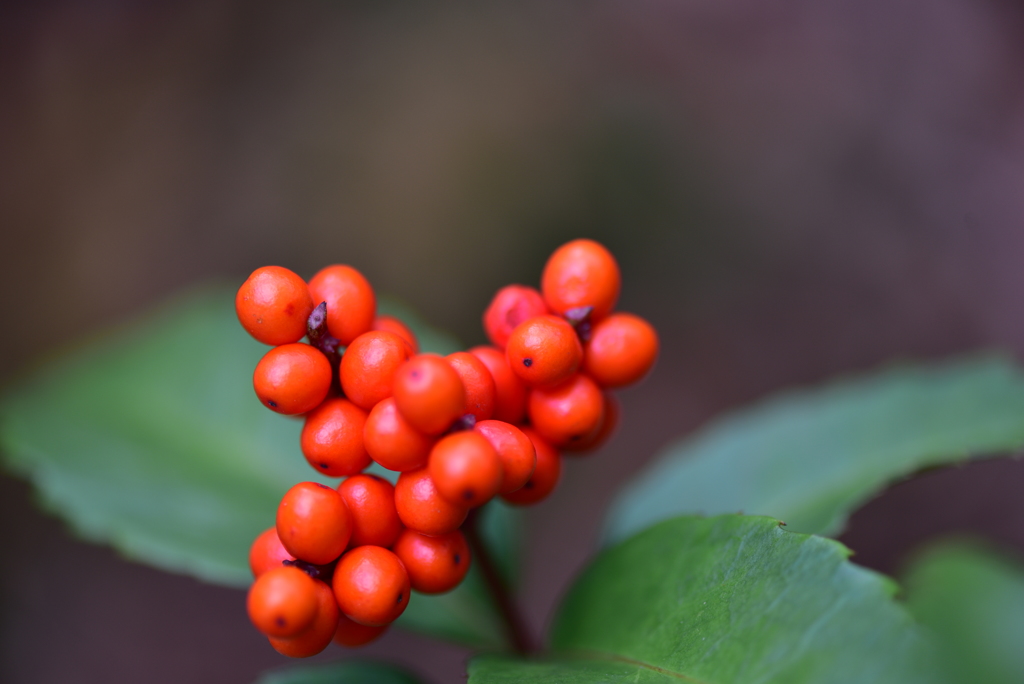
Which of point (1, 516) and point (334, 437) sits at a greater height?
point (334, 437)

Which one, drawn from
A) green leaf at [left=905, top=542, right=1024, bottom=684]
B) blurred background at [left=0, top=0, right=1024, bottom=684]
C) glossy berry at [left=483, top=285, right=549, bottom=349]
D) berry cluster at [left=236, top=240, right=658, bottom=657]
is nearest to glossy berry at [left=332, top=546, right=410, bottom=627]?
berry cluster at [left=236, top=240, right=658, bottom=657]

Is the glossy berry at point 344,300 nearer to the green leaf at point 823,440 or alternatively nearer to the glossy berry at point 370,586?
the glossy berry at point 370,586

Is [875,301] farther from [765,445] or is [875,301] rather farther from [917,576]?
[765,445]

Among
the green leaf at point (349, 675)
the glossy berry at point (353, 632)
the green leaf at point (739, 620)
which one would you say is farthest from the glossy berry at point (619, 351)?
the green leaf at point (349, 675)

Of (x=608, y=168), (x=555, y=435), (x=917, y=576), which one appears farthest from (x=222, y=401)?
(x=608, y=168)

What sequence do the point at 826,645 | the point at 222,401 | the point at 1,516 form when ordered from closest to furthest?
the point at 826,645 < the point at 222,401 < the point at 1,516

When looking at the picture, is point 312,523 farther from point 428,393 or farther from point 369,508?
point 428,393

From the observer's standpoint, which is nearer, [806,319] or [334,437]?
[334,437]

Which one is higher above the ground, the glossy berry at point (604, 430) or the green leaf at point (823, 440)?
the glossy berry at point (604, 430)
